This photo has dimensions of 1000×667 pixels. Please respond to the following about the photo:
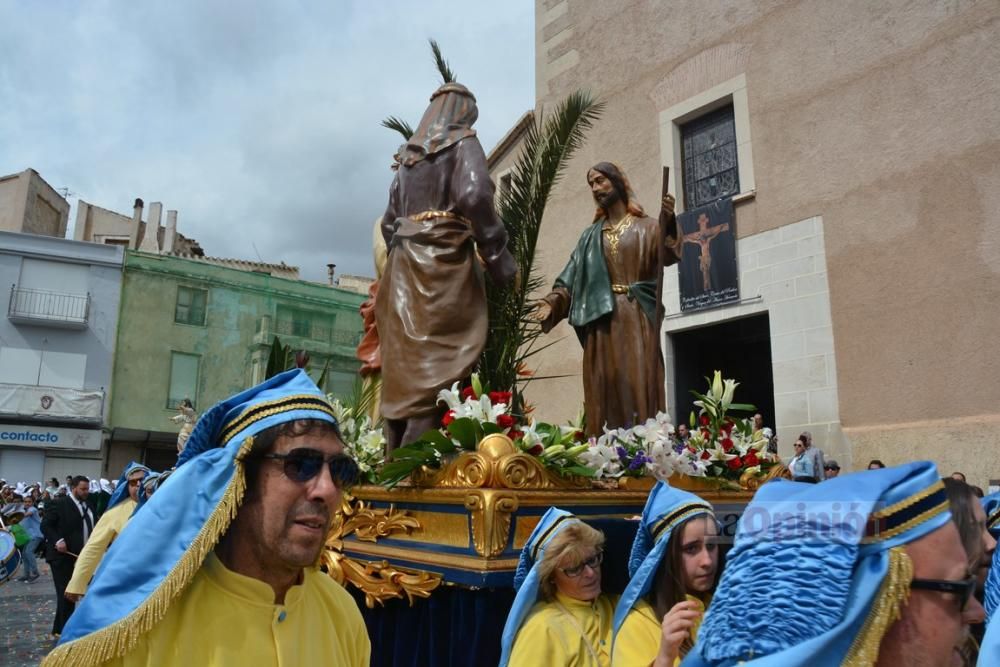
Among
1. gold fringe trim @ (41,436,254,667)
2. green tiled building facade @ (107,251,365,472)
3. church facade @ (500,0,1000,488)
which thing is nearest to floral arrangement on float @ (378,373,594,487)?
gold fringe trim @ (41,436,254,667)

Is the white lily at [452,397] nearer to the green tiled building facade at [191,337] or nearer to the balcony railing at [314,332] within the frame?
the green tiled building facade at [191,337]

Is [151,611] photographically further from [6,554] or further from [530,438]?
[6,554]

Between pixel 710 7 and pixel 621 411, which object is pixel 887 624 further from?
pixel 710 7

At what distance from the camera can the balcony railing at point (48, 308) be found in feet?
83.5

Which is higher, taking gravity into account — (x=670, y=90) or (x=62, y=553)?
(x=670, y=90)

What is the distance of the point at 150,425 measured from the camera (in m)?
26.7

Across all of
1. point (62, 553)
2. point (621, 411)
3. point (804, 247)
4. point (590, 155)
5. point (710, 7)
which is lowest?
point (62, 553)

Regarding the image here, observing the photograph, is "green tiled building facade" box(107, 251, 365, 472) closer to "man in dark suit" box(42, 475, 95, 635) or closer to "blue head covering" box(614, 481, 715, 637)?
"man in dark suit" box(42, 475, 95, 635)

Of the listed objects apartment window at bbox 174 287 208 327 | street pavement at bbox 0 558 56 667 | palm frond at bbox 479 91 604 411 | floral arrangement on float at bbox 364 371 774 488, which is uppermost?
apartment window at bbox 174 287 208 327

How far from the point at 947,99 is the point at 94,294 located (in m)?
26.3

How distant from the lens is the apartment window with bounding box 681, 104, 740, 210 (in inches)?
479

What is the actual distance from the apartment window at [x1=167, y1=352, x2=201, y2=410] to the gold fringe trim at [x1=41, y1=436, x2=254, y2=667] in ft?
91.7

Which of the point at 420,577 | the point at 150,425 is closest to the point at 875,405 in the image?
the point at 420,577

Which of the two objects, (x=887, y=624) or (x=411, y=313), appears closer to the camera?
(x=887, y=624)
